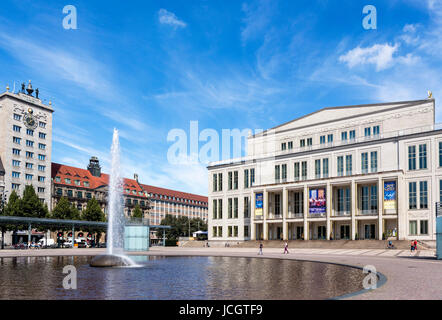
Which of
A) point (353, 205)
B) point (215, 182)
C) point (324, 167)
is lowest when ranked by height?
point (353, 205)

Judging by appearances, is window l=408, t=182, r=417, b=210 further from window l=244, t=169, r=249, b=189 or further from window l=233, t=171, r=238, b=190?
window l=233, t=171, r=238, b=190

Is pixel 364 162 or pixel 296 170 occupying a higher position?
pixel 364 162

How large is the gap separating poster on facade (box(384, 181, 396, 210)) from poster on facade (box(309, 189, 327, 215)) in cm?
1046

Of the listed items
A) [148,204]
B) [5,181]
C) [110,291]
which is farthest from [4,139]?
[110,291]

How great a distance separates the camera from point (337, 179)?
69250mm

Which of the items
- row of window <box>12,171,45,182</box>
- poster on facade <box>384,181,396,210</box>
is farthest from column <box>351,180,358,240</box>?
row of window <box>12,171,45,182</box>

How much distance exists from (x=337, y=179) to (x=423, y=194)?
1299cm

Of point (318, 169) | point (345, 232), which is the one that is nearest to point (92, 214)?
point (318, 169)

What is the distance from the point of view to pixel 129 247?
58688mm

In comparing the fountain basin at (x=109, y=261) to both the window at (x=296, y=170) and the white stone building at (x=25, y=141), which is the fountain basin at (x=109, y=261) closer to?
the window at (x=296, y=170)

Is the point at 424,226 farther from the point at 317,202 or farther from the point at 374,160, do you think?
the point at 317,202
